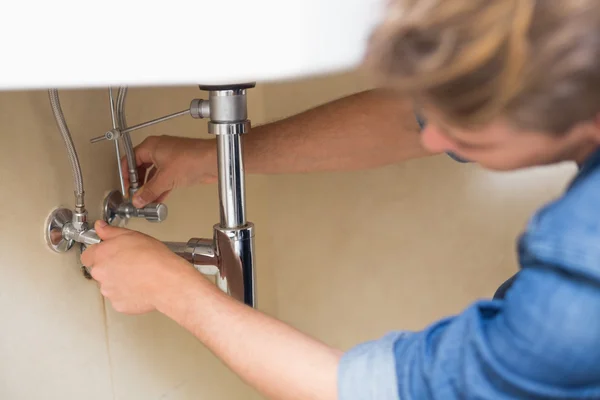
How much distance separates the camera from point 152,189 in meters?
0.69

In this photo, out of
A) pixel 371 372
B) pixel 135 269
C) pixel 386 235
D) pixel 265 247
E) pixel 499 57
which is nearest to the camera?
pixel 499 57

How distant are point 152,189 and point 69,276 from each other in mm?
133

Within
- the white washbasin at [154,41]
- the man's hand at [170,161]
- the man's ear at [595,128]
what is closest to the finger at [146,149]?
the man's hand at [170,161]

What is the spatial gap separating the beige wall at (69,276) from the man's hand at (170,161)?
5cm

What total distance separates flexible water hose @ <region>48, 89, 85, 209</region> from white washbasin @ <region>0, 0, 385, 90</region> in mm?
211

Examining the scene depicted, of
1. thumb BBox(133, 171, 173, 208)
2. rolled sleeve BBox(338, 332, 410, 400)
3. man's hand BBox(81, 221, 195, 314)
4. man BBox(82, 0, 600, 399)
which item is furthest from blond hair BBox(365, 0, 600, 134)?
thumb BBox(133, 171, 173, 208)

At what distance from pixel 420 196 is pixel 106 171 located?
1.43 feet

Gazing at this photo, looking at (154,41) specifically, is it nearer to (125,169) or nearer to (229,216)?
(229,216)

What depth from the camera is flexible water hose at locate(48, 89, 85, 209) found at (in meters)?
0.57

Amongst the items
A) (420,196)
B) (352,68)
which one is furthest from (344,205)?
(352,68)

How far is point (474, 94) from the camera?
0.34 m

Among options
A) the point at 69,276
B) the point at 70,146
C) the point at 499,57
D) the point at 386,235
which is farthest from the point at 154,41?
the point at 386,235

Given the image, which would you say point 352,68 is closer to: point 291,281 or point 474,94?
point 474,94

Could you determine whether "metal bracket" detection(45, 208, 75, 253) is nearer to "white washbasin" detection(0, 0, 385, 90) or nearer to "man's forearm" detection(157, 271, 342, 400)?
"man's forearm" detection(157, 271, 342, 400)
